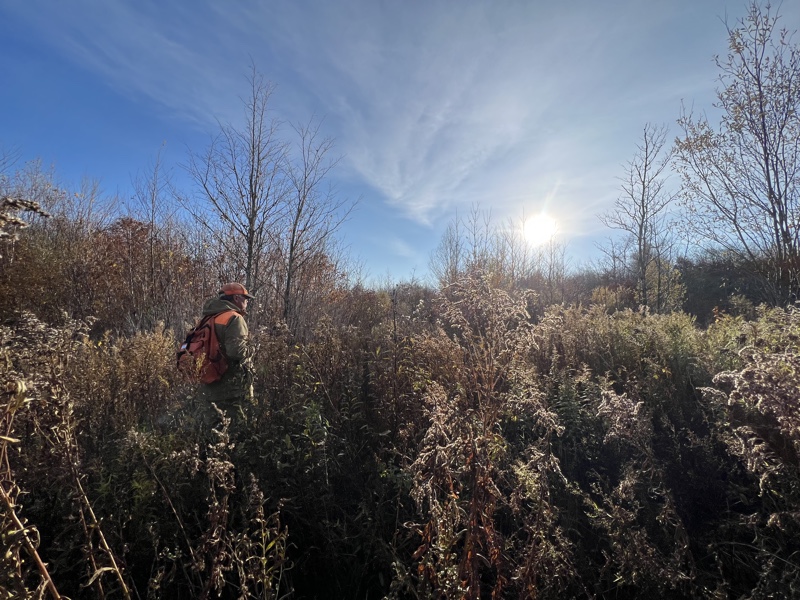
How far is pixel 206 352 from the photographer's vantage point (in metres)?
3.62

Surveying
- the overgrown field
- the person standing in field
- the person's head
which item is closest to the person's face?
the person's head

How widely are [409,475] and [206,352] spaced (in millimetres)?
2324

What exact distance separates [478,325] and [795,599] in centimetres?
184

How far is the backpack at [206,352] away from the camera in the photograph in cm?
346

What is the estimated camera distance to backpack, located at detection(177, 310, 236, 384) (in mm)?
3465

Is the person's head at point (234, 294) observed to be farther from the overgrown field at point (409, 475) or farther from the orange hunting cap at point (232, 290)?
the overgrown field at point (409, 475)

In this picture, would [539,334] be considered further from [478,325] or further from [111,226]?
[111,226]

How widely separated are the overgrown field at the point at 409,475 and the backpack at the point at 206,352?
21cm

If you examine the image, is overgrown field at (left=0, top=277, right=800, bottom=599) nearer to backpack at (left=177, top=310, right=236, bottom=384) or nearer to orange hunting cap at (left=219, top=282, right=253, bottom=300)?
backpack at (left=177, top=310, right=236, bottom=384)

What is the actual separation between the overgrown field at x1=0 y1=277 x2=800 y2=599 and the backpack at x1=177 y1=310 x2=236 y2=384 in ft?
0.70

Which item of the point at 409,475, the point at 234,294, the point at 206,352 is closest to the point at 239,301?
the point at 234,294

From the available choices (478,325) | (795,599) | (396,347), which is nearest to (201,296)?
(396,347)

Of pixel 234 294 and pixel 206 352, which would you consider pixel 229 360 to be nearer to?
pixel 206 352

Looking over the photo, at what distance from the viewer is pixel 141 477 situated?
2.24m
